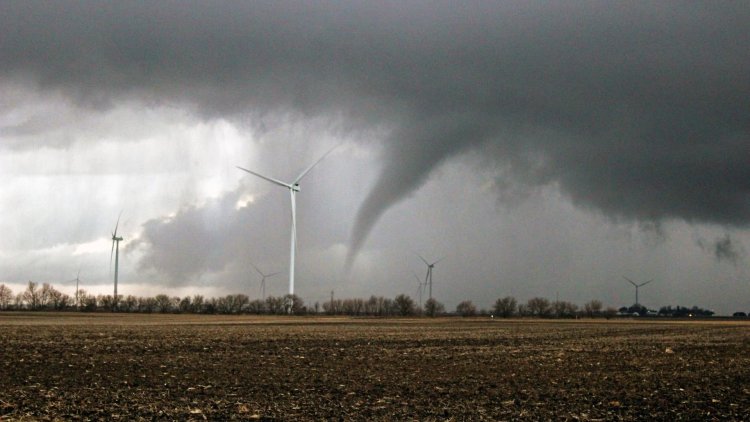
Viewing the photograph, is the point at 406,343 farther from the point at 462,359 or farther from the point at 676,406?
the point at 676,406

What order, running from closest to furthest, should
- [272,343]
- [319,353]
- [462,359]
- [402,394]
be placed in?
[402,394] → [462,359] → [319,353] → [272,343]

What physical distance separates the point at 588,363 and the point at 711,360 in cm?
869

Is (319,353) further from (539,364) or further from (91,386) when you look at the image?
(91,386)

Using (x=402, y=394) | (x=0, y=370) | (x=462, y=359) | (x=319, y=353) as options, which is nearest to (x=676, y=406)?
(x=402, y=394)

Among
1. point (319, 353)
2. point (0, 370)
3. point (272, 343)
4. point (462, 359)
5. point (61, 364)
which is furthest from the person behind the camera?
point (272, 343)

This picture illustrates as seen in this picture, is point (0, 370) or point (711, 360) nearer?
point (0, 370)

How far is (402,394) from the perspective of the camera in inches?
1129

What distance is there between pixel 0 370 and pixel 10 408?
41.8 feet

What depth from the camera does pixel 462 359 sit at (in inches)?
1736

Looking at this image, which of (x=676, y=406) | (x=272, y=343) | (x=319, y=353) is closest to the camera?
(x=676, y=406)

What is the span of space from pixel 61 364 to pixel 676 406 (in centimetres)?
2770

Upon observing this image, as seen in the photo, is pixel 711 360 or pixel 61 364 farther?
pixel 711 360

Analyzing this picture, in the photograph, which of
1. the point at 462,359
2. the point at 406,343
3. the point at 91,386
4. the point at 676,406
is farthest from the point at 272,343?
the point at 676,406

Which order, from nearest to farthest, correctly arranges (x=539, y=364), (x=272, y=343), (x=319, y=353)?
(x=539, y=364), (x=319, y=353), (x=272, y=343)
